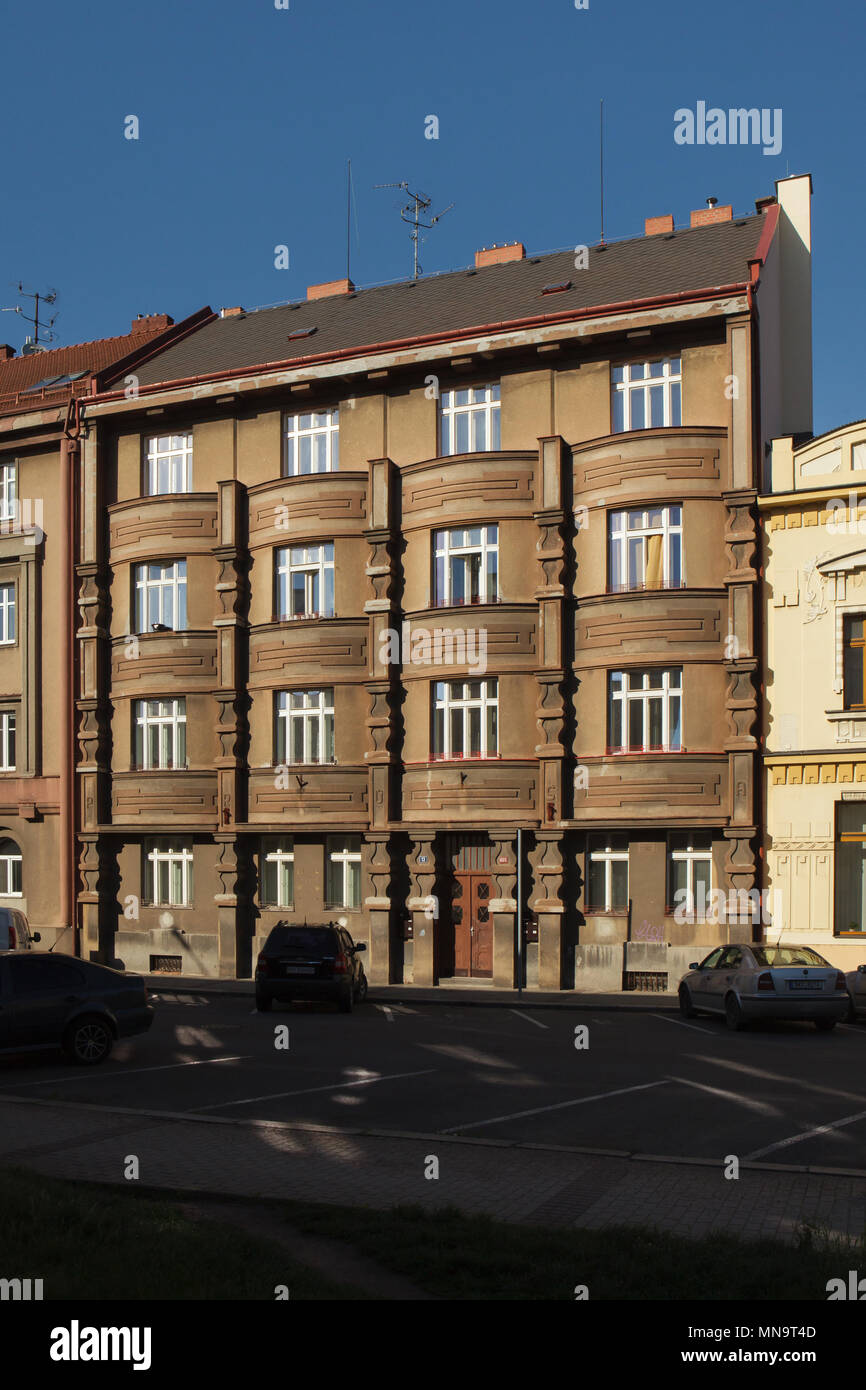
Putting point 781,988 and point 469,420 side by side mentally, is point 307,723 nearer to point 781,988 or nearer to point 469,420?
point 469,420

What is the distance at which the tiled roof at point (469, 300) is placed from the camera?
1314 inches

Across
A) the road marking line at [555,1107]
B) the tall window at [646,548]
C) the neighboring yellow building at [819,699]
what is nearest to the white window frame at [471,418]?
the tall window at [646,548]

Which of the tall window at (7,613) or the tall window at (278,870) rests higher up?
the tall window at (7,613)

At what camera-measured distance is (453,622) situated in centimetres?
3228

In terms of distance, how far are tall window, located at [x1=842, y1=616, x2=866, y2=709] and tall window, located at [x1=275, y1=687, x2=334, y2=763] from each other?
11509 millimetres

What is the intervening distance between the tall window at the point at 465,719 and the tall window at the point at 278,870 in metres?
4.69

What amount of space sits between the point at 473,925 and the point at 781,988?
11.6 meters

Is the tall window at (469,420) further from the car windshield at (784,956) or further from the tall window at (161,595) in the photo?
the car windshield at (784,956)

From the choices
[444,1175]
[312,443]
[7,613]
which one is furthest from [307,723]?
[444,1175]

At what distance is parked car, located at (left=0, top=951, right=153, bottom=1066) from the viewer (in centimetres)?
1719

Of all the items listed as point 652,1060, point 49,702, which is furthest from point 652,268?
point 652,1060

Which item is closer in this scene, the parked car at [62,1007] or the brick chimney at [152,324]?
the parked car at [62,1007]
